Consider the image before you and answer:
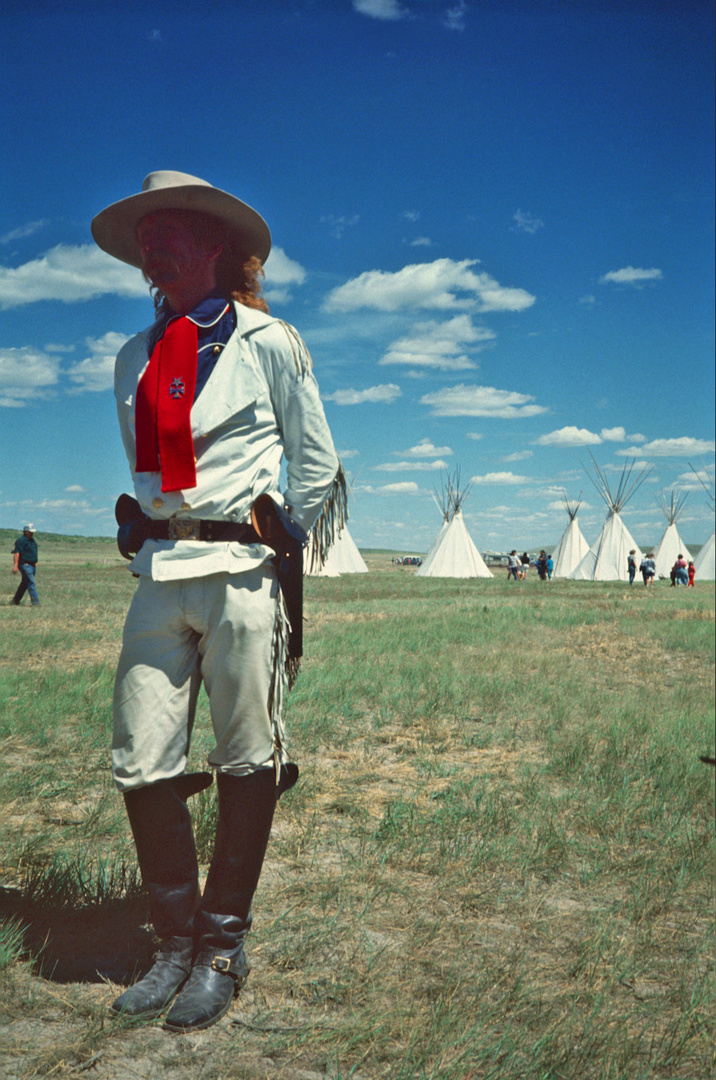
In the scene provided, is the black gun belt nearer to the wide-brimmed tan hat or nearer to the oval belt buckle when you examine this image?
the oval belt buckle

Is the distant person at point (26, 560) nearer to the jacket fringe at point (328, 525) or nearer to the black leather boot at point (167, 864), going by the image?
the jacket fringe at point (328, 525)

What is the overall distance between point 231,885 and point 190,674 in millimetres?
587

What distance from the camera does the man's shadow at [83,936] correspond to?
88.7 inches

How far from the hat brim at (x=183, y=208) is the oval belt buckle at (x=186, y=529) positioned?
0.90 metres

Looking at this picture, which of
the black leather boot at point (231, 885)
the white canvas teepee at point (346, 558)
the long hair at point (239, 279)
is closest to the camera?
the black leather boot at point (231, 885)

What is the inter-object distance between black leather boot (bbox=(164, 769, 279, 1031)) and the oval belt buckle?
673mm

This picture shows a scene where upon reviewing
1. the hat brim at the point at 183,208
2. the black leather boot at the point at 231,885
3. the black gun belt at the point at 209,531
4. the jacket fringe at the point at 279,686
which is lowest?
the black leather boot at the point at 231,885

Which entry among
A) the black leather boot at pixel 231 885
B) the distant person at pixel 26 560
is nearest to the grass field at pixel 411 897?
the black leather boot at pixel 231 885

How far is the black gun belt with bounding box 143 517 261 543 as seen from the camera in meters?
2.19

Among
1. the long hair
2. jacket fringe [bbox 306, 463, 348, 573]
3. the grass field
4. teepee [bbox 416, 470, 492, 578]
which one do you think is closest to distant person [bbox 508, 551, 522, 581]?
teepee [bbox 416, 470, 492, 578]

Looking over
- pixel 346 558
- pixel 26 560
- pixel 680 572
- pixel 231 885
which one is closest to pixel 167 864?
pixel 231 885

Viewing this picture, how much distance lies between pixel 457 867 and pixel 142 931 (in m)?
1.21

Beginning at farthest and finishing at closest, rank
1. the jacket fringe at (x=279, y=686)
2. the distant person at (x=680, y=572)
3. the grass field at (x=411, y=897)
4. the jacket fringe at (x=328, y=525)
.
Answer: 1. the distant person at (x=680, y=572)
2. the jacket fringe at (x=328, y=525)
3. the jacket fringe at (x=279, y=686)
4. the grass field at (x=411, y=897)

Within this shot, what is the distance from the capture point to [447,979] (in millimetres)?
2275
